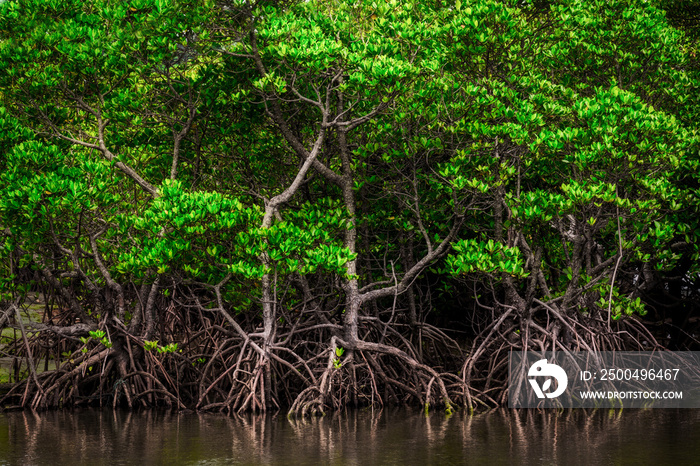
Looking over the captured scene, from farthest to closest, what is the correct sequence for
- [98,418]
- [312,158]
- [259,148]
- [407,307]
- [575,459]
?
1. [407,307]
2. [259,148]
3. [312,158]
4. [98,418]
5. [575,459]

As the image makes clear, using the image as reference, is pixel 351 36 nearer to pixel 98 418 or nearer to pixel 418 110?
pixel 418 110

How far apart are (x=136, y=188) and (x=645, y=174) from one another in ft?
24.1

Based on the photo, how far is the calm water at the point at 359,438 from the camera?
7.27 meters

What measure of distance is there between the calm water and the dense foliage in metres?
0.90

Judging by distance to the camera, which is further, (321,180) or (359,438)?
(321,180)

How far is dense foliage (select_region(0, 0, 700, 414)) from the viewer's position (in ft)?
34.0

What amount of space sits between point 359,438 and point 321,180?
533 cm

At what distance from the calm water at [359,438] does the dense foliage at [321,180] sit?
0.90 meters

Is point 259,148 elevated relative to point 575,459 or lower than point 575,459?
A: elevated

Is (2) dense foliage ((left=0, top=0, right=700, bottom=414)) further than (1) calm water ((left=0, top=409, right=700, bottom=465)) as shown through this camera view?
Yes

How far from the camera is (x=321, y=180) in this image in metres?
12.9

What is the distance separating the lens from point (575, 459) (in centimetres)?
702

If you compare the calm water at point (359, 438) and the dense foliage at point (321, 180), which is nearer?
the calm water at point (359, 438)

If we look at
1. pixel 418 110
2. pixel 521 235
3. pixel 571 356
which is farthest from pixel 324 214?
pixel 571 356
